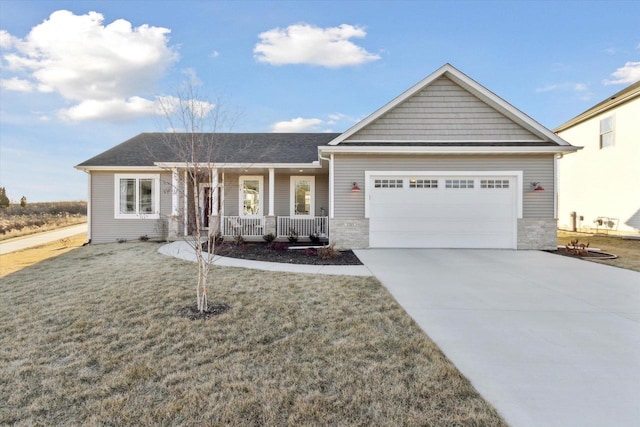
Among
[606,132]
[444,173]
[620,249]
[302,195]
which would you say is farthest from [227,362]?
→ [606,132]

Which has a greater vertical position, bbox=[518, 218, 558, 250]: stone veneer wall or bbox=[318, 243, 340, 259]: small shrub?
bbox=[518, 218, 558, 250]: stone veneer wall

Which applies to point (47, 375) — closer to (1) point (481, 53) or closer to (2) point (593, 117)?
(1) point (481, 53)

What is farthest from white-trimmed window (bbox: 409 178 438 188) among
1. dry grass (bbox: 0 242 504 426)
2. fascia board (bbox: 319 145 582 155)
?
dry grass (bbox: 0 242 504 426)

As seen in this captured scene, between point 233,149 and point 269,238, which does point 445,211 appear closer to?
point 269,238

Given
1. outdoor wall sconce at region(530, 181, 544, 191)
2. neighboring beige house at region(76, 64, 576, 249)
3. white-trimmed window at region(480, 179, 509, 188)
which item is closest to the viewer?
outdoor wall sconce at region(530, 181, 544, 191)

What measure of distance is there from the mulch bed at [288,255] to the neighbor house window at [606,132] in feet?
48.9

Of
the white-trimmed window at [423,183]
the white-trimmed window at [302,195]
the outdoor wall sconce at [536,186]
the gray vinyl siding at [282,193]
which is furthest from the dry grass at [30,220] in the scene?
the outdoor wall sconce at [536,186]

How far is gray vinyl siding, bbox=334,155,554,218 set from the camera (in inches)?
396

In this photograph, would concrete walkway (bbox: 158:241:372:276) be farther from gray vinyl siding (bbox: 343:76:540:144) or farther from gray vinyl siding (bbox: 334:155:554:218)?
gray vinyl siding (bbox: 343:76:540:144)

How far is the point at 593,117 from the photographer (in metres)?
15.6

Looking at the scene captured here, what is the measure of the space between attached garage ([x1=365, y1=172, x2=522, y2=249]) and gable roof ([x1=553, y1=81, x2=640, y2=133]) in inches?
340

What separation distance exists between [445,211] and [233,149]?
32.2 ft

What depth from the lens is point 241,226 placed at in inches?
484

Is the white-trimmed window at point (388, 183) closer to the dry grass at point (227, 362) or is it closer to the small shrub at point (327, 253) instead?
the small shrub at point (327, 253)
